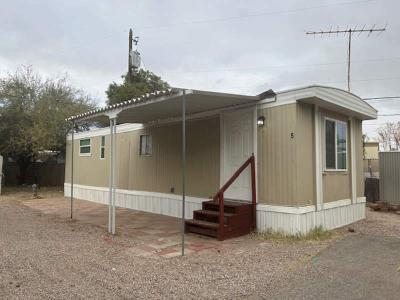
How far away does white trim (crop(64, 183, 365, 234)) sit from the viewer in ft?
22.7

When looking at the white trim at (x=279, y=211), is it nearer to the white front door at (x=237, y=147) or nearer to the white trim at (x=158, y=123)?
the white front door at (x=237, y=147)

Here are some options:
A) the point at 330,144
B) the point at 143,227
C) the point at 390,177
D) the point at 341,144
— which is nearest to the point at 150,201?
the point at 143,227

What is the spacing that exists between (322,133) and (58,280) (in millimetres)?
5498

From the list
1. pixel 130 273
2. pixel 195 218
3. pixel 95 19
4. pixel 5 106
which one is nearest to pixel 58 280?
pixel 130 273

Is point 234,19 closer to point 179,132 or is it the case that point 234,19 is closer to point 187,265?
point 179,132

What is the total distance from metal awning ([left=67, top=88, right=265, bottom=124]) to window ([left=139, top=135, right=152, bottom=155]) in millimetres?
1475

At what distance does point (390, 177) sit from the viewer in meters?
11.8

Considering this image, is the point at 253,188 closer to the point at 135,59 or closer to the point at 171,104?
the point at 171,104

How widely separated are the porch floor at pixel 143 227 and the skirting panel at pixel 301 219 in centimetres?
107

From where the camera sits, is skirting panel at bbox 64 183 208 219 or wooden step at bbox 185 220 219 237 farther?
skirting panel at bbox 64 183 208 219

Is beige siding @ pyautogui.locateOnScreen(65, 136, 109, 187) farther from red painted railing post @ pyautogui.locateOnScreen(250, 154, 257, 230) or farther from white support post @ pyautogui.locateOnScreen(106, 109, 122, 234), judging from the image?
red painted railing post @ pyautogui.locateOnScreen(250, 154, 257, 230)

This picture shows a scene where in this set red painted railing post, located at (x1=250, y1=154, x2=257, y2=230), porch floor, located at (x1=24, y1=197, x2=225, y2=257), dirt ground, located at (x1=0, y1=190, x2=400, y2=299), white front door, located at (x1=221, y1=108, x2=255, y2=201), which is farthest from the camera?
white front door, located at (x1=221, y1=108, x2=255, y2=201)

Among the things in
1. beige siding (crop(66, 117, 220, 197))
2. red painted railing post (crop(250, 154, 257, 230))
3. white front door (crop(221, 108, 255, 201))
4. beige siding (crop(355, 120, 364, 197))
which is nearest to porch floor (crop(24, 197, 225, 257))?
beige siding (crop(66, 117, 220, 197))

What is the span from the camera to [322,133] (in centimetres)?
764
